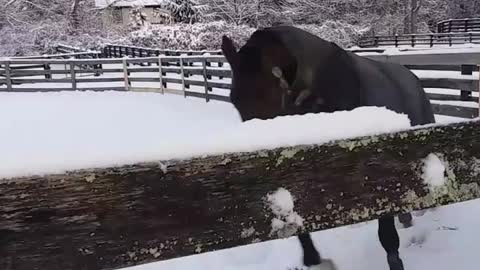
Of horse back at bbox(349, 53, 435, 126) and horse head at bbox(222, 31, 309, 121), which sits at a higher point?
horse head at bbox(222, 31, 309, 121)

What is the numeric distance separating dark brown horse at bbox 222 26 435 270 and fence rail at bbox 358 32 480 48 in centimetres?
2938

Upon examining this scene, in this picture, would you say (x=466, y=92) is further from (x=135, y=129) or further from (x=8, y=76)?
(x=8, y=76)

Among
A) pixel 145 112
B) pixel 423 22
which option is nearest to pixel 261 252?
pixel 145 112

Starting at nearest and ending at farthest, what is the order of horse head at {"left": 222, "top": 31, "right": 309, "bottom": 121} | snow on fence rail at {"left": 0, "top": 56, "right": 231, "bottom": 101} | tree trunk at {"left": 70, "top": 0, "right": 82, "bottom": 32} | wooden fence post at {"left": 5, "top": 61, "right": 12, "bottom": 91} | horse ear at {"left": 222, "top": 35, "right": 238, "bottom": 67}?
horse head at {"left": 222, "top": 31, "right": 309, "bottom": 121}, horse ear at {"left": 222, "top": 35, "right": 238, "bottom": 67}, snow on fence rail at {"left": 0, "top": 56, "right": 231, "bottom": 101}, wooden fence post at {"left": 5, "top": 61, "right": 12, "bottom": 91}, tree trunk at {"left": 70, "top": 0, "right": 82, "bottom": 32}

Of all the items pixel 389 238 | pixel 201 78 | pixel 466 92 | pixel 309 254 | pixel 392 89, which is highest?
pixel 392 89

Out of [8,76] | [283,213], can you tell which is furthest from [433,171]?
[8,76]

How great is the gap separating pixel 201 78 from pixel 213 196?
13.9 m

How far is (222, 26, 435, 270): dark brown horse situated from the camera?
305 cm

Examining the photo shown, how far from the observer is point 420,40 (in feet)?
112

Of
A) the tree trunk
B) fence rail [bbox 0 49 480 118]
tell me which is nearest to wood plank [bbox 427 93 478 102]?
fence rail [bbox 0 49 480 118]

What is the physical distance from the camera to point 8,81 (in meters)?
20.5

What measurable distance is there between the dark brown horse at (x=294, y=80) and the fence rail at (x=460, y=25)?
38.5 m

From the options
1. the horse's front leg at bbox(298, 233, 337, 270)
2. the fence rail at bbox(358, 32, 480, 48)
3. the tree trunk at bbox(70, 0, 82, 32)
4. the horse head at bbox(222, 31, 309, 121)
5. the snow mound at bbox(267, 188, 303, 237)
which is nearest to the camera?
the snow mound at bbox(267, 188, 303, 237)

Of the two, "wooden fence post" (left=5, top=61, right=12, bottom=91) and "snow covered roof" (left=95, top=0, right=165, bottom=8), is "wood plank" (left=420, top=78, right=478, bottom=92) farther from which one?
"snow covered roof" (left=95, top=0, right=165, bottom=8)
